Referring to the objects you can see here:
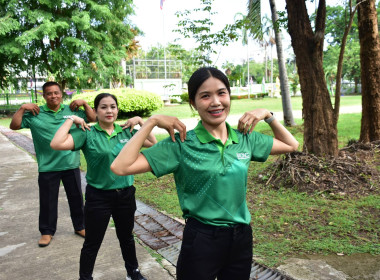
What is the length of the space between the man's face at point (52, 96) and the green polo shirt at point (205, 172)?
2666 mm

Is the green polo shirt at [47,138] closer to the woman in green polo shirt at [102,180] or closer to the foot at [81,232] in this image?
the foot at [81,232]

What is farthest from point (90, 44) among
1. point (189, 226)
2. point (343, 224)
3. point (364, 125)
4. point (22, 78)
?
point (189, 226)

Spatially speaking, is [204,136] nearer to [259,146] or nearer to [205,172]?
[205,172]

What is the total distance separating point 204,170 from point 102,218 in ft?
4.72

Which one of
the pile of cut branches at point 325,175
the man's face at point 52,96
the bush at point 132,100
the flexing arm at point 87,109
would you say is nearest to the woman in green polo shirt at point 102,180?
the flexing arm at point 87,109

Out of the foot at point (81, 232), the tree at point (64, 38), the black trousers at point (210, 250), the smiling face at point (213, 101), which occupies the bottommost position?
the foot at point (81, 232)

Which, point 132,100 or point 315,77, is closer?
point 315,77

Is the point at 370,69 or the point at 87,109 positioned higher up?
the point at 370,69

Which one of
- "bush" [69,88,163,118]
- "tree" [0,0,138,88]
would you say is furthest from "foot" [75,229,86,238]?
"tree" [0,0,138,88]

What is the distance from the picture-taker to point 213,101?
5.71 feet

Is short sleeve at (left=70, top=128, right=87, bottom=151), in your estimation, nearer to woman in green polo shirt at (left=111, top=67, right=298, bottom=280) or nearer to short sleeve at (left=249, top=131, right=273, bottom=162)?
woman in green polo shirt at (left=111, top=67, right=298, bottom=280)

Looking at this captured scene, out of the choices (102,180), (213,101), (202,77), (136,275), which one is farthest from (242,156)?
(136,275)

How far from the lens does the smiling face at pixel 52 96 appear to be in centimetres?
402

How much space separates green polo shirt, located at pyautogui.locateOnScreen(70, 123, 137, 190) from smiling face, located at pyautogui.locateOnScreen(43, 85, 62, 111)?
49.7 inches
